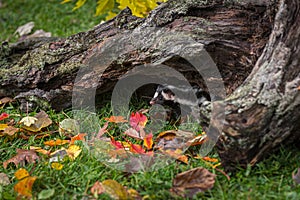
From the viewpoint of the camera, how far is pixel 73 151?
91.0 inches

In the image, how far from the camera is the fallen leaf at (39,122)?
2.58 metres

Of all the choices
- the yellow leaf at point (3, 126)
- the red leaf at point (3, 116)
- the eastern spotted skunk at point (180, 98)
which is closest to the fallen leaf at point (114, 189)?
the eastern spotted skunk at point (180, 98)

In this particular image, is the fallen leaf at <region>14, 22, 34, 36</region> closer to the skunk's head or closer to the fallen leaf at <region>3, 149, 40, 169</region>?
the skunk's head

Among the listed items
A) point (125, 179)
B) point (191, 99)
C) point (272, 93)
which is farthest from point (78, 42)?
point (272, 93)

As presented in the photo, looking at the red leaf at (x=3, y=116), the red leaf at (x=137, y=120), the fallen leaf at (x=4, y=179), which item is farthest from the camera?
the red leaf at (x=3, y=116)

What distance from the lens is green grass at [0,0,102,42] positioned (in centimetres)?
433

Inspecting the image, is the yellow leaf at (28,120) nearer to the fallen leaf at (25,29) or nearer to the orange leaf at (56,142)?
the orange leaf at (56,142)

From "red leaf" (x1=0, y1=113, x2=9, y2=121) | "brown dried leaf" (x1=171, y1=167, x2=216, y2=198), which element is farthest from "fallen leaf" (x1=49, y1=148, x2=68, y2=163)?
"brown dried leaf" (x1=171, y1=167, x2=216, y2=198)

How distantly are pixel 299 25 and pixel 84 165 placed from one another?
1171mm

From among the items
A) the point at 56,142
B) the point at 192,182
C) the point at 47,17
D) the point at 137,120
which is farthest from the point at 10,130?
the point at 47,17

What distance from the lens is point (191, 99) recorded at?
102 inches

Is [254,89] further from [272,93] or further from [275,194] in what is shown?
[275,194]

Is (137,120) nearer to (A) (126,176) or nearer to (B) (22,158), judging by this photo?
(A) (126,176)

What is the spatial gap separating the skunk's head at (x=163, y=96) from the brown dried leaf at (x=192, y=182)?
0.72 metres
